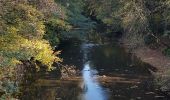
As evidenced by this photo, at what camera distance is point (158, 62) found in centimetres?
3806

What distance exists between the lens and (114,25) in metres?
59.2

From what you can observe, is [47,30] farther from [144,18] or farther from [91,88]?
[91,88]

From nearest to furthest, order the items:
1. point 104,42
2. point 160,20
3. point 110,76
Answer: point 110,76
point 160,20
point 104,42

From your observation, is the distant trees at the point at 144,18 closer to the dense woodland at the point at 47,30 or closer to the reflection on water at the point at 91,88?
the dense woodland at the point at 47,30

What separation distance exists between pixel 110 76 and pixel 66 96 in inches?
271

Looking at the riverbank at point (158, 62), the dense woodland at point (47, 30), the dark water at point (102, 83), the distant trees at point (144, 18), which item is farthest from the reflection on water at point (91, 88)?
the distant trees at point (144, 18)

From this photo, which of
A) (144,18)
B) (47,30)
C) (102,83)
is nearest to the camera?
(102,83)

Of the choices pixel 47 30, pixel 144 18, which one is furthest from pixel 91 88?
pixel 47 30

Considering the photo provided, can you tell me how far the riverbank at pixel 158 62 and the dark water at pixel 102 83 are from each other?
0.55m

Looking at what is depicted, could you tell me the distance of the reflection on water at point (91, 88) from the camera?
2640 cm

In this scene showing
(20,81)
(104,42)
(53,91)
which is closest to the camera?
(53,91)

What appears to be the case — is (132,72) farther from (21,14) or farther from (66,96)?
(21,14)

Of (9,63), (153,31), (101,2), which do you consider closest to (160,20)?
(153,31)

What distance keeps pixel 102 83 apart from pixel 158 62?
9.71m
